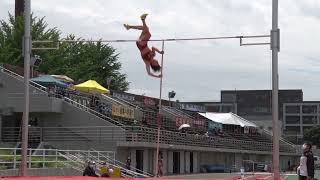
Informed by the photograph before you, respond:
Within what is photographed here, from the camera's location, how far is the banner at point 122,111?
4306 cm

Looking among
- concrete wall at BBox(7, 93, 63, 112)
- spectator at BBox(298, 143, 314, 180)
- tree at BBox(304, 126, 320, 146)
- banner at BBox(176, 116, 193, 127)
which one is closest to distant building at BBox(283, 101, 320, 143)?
tree at BBox(304, 126, 320, 146)

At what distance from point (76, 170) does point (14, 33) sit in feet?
92.3

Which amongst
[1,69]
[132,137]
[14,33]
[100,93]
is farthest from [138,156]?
[14,33]

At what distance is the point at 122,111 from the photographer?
146ft

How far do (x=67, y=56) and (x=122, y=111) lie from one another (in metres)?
19.2

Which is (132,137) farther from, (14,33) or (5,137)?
(14,33)

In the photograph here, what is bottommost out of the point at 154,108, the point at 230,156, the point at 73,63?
the point at 230,156

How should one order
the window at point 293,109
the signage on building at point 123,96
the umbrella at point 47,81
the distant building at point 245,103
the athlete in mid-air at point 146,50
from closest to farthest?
the athlete in mid-air at point 146,50
the umbrella at point 47,81
the signage on building at point 123,96
the distant building at point 245,103
the window at point 293,109

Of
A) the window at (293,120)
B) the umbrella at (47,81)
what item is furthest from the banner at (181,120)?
the window at (293,120)

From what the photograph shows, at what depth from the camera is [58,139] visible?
39.9 meters

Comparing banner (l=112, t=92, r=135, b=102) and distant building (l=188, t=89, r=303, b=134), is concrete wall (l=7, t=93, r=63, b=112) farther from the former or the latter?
distant building (l=188, t=89, r=303, b=134)

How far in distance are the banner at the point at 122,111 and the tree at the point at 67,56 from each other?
9462 mm

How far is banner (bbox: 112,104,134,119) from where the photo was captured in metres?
43.1

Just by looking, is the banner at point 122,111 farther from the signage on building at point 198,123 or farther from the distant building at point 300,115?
the distant building at point 300,115
